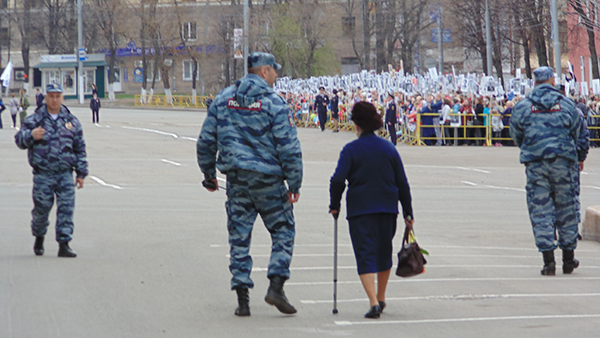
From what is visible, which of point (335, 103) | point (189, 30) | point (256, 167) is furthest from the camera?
point (189, 30)

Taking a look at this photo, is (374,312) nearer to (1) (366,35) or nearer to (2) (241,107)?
(2) (241,107)

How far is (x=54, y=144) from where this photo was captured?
8930 millimetres

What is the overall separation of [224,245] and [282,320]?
3.63m

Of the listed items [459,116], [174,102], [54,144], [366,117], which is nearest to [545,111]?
[366,117]

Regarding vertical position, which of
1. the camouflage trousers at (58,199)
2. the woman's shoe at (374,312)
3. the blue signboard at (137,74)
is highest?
the blue signboard at (137,74)

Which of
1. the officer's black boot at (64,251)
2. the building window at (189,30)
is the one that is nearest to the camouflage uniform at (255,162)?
the officer's black boot at (64,251)

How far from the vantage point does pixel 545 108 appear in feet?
27.4

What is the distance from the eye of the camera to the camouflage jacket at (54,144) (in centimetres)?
889

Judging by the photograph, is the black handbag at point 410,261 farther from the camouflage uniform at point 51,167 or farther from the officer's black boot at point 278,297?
the camouflage uniform at point 51,167

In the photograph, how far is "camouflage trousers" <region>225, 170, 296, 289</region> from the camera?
248 inches

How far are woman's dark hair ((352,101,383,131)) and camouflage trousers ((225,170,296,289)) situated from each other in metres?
0.72

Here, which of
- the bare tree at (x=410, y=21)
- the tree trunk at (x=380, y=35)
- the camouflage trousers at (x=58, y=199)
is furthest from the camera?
the tree trunk at (x=380, y=35)

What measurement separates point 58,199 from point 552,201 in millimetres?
4974

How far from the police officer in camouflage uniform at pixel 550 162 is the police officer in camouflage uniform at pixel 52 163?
4569mm
